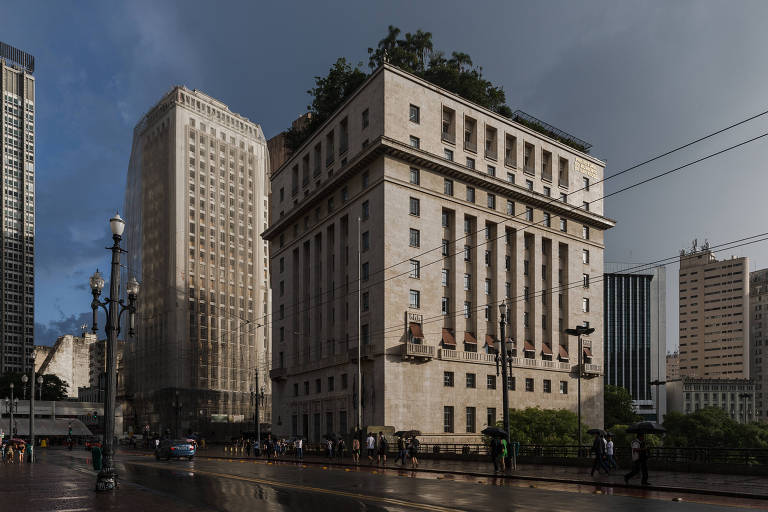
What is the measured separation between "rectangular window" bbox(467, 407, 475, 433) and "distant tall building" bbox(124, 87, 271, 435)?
67137 mm

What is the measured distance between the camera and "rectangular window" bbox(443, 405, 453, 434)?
6259cm

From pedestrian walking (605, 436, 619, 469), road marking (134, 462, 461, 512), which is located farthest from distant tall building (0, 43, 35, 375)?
pedestrian walking (605, 436, 619, 469)

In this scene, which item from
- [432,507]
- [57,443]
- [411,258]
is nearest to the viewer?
[432,507]

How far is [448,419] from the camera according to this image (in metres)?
63.2

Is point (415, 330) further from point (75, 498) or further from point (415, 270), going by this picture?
point (75, 498)

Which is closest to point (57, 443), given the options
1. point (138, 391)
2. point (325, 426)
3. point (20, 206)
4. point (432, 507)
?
point (138, 391)

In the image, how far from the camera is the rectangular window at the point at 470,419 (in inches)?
2545

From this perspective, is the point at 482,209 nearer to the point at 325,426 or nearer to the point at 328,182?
the point at 328,182

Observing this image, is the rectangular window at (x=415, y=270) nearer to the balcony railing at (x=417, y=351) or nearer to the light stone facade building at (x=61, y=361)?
the balcony railing at (x=417, y=351)

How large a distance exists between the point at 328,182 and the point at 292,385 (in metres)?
22.8

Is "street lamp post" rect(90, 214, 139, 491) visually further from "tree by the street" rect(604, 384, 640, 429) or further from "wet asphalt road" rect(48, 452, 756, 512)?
"tree by the street" rect(604, 384, 640, 429)

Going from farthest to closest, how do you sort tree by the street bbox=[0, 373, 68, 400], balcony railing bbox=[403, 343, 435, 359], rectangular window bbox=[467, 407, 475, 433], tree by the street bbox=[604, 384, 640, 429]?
tree by the street bbox=[0, 373, 68, 400]
tree by the street bbox=[604, 384, 640, 429]
rectangular window bbox=[467, 407, 475, 433]
balcony railing bbox=[403, 343, 435, 359]

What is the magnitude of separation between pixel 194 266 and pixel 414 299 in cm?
7772

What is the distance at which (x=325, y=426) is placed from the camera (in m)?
67.9
